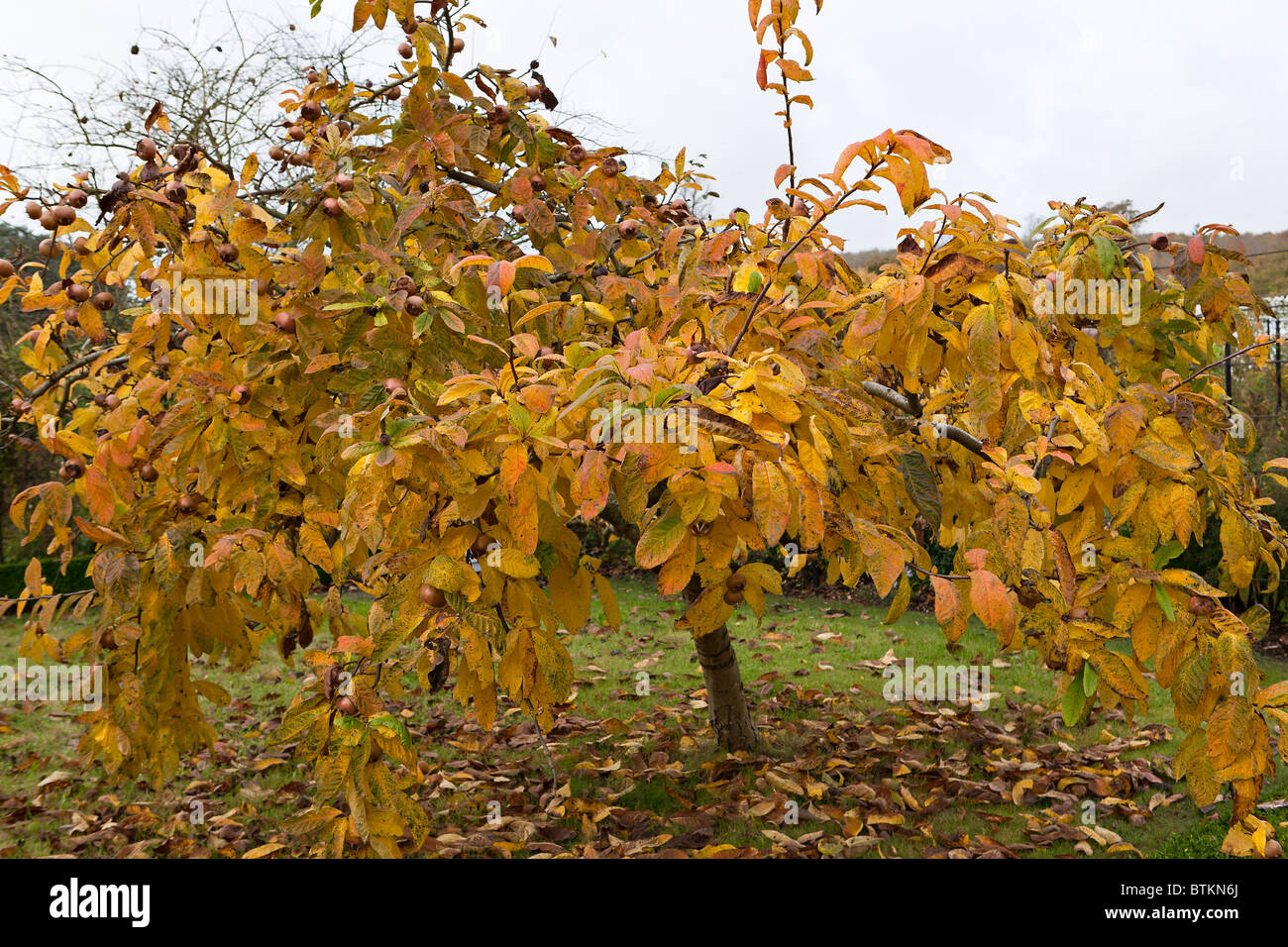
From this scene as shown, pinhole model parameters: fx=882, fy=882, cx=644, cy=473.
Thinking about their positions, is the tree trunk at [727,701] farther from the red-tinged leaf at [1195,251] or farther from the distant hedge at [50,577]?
the distant hedge at [50,577]

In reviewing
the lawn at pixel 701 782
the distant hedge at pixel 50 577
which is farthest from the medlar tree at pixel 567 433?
the distant hedge at pixel 50 577

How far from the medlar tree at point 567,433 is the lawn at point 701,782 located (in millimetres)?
734

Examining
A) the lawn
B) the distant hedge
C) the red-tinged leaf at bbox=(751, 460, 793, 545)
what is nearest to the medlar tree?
the red-tinged leaf at bbox=(751, 460, 793, 545)

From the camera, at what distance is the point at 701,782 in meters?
3.96

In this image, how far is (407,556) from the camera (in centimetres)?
166

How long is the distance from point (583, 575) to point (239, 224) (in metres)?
1.36

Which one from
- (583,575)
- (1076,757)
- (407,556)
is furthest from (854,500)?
(1076,757)

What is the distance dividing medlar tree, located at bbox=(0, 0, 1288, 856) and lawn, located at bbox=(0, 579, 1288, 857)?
734 mm

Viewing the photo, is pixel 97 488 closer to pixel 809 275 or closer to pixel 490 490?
pixel 490 490

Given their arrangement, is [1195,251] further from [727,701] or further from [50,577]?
[50,577]

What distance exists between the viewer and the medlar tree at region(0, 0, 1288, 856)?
1.55 metres

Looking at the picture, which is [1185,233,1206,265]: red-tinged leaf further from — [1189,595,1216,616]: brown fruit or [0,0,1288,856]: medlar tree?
[1189,595,1216,616]: brown fruit

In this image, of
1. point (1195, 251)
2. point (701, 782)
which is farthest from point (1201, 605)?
point (701, 782)

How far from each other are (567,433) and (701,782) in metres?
2.81
